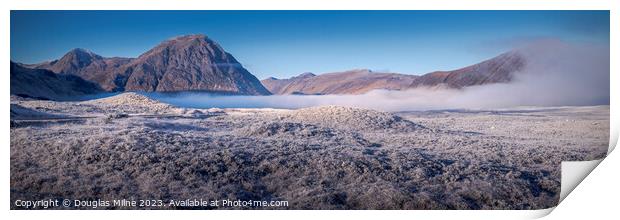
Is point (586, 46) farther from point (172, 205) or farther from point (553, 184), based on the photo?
point (172, 205)

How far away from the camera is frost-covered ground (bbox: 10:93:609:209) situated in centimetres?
589

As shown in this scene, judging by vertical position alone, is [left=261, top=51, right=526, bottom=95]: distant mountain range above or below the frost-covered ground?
above

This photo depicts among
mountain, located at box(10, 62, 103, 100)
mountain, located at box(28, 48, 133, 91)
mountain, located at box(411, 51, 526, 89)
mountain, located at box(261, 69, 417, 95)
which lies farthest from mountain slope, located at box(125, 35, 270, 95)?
mountain, located at box(411, 51, 526, 89)

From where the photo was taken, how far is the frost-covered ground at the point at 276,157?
5895 mm

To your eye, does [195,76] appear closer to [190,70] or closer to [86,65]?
[190,70]

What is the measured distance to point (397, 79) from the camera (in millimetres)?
8656

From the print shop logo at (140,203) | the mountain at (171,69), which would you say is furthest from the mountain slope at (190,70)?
the print shop logo at (140,203)

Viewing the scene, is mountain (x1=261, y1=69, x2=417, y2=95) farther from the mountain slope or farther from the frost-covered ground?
the frost-covered ground

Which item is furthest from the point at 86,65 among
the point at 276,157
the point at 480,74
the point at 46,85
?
the point at 480,74

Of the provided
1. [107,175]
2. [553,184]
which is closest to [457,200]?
[553,184]

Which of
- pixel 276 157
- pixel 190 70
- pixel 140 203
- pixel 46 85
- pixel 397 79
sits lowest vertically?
pixel 140 203

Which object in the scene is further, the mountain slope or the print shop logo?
the mountain slope

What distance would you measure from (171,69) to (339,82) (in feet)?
10.1
